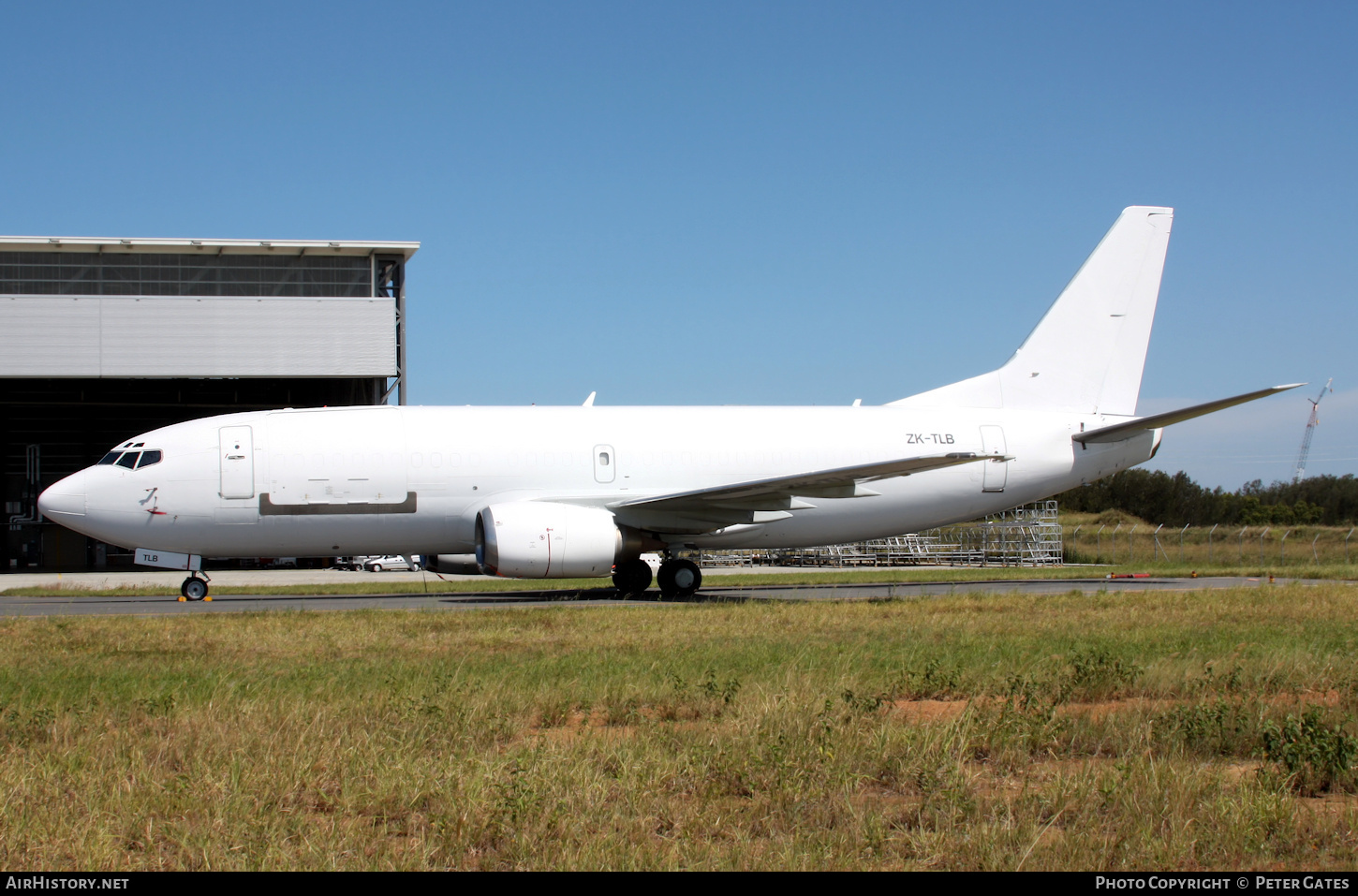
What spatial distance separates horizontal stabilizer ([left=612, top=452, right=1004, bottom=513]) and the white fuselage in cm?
73

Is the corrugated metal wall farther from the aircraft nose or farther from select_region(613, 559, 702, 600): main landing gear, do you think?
select_region(613, 559, 702, 600): main landing gear

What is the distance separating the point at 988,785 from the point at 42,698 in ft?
22.0

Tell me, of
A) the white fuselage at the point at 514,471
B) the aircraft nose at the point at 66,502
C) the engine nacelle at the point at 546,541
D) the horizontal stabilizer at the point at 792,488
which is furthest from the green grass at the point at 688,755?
the aircraft nose at the point at 66,502

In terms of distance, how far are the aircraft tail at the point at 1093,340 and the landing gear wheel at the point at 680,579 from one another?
632cm

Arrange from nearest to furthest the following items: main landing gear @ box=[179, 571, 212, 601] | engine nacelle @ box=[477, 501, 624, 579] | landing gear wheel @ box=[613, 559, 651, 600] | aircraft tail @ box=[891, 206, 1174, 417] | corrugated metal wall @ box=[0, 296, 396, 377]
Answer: engine nacelle @ box=[477, 501, 624, 579], main landing gear @ box=[179, 571, 212, 601], landing gear wheel @ box=[613, 559, 651, 600], aircraft tail @ box=[891, 206, 1174, 417], corrugated metal wall @ box=[0, 296, 396, 377]

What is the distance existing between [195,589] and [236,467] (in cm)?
275

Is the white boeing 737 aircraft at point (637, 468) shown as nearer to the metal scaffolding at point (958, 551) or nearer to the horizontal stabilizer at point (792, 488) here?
the horizontal stabilizer at point (792, 488)

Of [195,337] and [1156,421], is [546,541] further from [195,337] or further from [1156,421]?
[195,337]

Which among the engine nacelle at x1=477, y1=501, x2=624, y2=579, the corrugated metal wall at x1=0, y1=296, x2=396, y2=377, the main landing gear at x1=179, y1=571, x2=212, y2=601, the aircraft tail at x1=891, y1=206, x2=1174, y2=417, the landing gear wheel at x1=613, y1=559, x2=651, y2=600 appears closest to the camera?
the engine nacelle at x1=477, y1=501, x2=624, y2=579

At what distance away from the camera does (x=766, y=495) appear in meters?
19.2

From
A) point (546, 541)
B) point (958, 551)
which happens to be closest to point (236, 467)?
point (546, 541)

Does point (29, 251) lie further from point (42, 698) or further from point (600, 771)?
point (600, 771)

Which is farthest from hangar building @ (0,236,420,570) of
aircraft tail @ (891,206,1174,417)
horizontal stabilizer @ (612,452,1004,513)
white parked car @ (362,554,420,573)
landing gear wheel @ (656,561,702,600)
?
aircraft tail @ (891,206,1174,417)

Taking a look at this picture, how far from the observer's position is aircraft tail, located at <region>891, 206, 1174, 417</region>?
22.9 meters
